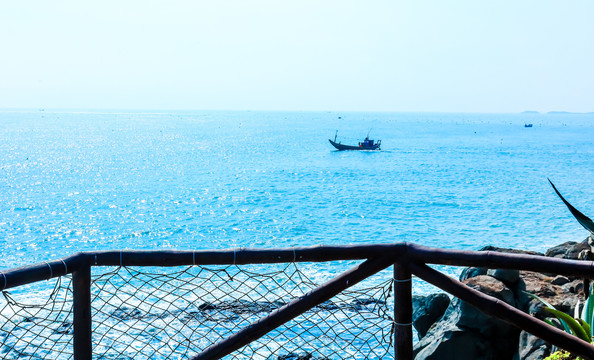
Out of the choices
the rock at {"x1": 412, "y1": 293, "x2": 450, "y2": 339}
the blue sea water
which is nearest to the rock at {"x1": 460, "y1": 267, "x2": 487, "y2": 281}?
the rock at {"x1": 412, "y1": 293, "x2": 450, "y2": 339}

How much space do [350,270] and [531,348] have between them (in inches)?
178

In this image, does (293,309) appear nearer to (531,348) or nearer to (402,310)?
(402,310)

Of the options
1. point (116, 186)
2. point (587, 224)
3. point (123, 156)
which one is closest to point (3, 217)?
point (116, 186)

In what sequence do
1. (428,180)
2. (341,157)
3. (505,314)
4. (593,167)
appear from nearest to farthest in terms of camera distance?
(505,314), (428,180), (593,167), (341,157)

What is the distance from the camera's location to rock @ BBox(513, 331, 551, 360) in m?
6.01

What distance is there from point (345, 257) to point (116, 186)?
4660 cm

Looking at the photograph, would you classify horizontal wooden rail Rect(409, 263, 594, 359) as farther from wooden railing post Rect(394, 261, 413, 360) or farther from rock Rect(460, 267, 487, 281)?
rock Rect(460, 267, 487, 281)

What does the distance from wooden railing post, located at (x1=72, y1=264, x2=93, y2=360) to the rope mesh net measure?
0.09 meters

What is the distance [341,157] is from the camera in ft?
232

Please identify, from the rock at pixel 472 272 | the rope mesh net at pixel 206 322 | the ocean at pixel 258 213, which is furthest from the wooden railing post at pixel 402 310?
the rock at pixel 472 272

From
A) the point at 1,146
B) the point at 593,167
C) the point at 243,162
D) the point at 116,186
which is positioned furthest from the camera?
the point at 1,146

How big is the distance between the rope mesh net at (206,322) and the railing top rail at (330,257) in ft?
0.32

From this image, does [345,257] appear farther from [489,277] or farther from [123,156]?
[123,156]

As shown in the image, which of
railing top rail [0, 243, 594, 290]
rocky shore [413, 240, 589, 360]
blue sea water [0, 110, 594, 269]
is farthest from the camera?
blue sea water [0, 110, 594, 269]
